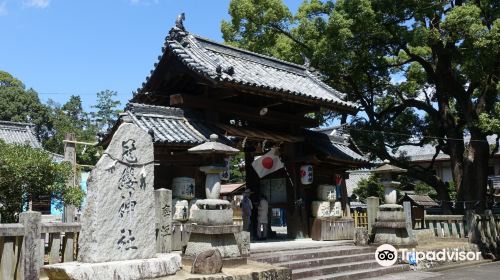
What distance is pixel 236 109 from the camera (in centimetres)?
1377

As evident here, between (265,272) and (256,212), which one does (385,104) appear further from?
(265,272)

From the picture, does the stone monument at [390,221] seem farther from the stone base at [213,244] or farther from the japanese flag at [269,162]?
the stone base at [213,244]

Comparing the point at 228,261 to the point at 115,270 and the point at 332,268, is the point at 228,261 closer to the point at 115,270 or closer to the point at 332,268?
the point at 115,270

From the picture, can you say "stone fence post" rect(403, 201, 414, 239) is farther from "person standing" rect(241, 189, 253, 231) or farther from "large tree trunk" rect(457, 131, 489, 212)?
"large tree trunk" rect(457, 131, 489, 212)

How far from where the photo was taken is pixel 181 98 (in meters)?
12.8

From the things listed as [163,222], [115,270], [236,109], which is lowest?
[115,270]

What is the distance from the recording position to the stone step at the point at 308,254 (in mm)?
10953

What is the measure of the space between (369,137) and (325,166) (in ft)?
26.3

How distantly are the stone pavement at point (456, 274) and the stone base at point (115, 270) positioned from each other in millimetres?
6580

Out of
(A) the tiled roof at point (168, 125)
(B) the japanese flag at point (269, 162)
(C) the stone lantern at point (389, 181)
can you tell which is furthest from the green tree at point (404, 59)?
(A) the tiled roof at point (168, 125)

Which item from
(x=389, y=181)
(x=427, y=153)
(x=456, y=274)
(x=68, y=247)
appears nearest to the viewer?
(x=68, y=247)

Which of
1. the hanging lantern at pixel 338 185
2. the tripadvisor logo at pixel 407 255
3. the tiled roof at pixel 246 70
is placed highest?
the tiled roof at pixel 246 70

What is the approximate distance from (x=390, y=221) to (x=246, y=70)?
6424 millimetres

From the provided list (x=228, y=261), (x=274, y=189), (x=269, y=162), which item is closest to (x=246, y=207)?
(x=274, y=189)
